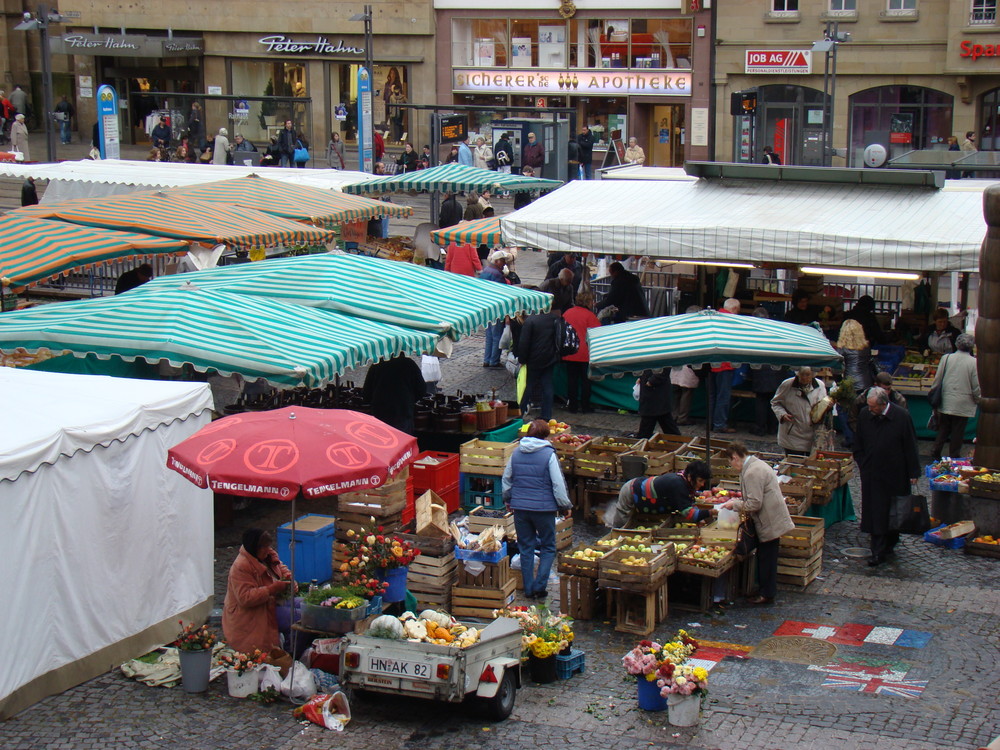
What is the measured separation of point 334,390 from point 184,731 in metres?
6.77

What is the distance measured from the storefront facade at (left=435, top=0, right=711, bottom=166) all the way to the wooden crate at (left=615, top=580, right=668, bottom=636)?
109 ft

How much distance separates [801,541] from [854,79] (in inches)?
1255

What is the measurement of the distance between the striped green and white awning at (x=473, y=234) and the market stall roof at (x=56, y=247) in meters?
5.40

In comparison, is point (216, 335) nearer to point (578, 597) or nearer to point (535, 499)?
point (535, 499)

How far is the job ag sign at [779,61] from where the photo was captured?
39.9 m

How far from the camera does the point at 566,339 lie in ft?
53.0

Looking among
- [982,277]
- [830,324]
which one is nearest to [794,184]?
[830,324]

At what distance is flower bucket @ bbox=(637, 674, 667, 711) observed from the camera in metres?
8.62

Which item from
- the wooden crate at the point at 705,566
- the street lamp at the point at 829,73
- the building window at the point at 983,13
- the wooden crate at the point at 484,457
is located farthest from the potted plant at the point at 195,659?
the building window at the point at 983,13

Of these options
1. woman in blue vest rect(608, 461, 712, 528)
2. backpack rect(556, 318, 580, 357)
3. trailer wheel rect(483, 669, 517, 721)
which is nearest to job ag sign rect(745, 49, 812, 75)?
backpack rect(556, 318, 580, 357)

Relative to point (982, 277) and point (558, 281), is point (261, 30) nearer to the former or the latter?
point (558, 281)

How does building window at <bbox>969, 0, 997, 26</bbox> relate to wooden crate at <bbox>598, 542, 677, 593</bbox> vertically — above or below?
above

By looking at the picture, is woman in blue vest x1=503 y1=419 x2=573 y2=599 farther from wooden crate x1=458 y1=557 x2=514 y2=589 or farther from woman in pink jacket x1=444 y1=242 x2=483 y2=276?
woman in pink jacket x1=444 y1=242 x2=483 y2=276

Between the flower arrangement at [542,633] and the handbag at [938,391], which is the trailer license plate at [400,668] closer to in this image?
the flower arrangement at [542,633]
